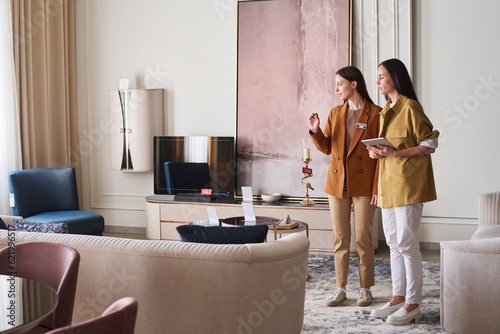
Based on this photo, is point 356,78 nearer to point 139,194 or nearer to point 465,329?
point 465,329

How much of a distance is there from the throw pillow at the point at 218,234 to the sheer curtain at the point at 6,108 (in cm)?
369

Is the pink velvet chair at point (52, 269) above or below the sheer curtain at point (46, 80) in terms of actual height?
below

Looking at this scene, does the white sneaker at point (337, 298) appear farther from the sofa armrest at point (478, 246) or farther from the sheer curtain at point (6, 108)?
the sheer curtain at point (6, 108)

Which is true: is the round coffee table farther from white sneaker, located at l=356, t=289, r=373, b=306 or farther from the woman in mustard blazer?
white sneaker, located at l=356, t=289, r=373, b=306

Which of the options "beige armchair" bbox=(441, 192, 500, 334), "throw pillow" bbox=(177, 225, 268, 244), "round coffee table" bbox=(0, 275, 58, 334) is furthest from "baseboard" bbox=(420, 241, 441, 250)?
"round coffee table" bbox=(0, 275, 58, 334)

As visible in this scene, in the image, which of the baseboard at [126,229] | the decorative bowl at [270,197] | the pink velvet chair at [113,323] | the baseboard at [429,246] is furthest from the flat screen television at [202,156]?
the pink velvet chair at [113,323]

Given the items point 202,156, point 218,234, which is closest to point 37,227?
point 218,234

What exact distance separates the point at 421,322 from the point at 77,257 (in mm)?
2100

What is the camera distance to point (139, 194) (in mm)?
6293

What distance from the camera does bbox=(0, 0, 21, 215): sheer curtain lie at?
5.44 m

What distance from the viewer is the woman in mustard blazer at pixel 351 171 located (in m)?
3.54

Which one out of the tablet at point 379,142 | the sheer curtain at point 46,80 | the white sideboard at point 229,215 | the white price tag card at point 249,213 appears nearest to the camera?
the tablet at point 379,142

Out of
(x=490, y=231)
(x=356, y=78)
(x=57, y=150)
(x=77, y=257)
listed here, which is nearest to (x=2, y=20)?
(x=57, y=150)

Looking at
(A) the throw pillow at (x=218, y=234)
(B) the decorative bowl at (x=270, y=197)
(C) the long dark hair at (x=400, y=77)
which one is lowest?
(B) the decorative bowl at (x=270, y=197)
